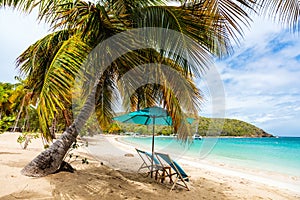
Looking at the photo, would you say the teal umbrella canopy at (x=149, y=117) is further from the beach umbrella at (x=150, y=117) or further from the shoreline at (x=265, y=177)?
the shoreline at (x=265, y=177)

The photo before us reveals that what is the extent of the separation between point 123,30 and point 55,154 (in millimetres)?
2540

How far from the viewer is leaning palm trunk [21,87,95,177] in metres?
3.91

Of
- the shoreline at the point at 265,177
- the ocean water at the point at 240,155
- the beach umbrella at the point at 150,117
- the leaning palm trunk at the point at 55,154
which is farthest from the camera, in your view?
the ocean water at the point at 240,155

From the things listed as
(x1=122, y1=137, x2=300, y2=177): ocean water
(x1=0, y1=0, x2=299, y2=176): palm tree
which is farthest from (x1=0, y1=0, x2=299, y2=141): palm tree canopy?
(x1=122, y1=137, x2=300, y2=177): ocean water

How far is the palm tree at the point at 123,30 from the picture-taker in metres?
2.31

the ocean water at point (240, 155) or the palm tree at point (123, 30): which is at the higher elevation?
the palm tree at point (123, 30)

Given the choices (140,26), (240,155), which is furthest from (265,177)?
(240,155)

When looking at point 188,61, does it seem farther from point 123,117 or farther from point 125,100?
point 125,100

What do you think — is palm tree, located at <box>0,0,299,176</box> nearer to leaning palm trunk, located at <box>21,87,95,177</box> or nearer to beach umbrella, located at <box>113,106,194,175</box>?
leaning palm trunk, located at <box>21,87,95,177</box>

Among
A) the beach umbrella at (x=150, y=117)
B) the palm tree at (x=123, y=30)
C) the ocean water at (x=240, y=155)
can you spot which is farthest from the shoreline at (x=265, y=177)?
the palm tree at (x=123, y=30)

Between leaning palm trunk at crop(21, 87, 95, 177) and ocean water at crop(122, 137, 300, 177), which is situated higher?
leaning palm trunk at crop(21, 87, 95, 177)

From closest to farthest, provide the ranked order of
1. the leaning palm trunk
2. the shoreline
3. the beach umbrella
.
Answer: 1. the leaning palm trunk
2. the beach umbrella
3. the shoreline

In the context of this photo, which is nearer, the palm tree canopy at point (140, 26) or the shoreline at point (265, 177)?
the palm tree canopy at point (140, 26)

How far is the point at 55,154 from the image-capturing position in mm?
4102
